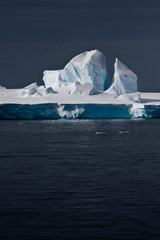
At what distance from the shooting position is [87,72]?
54.3 metres

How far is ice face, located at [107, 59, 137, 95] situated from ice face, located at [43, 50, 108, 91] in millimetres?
1263

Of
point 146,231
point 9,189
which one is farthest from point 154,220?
point 9,189

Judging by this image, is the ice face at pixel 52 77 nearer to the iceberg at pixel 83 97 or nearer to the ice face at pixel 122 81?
the iceberg at pixel 83 97

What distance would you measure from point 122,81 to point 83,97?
6.05 m

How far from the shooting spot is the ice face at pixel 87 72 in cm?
5397

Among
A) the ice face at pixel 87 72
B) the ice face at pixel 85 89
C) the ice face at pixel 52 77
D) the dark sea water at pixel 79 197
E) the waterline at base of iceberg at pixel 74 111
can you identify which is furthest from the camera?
the ice face at pixel 52 77

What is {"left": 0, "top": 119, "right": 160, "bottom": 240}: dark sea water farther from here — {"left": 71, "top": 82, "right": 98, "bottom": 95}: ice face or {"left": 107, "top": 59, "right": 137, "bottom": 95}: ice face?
{"left": 107, "top": 59, "right": 137, "bottom": 95}: ice face

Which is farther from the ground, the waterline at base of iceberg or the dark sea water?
the dark sea water

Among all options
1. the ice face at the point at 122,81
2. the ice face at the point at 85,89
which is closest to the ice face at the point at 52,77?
the ice face at the point at 85,89

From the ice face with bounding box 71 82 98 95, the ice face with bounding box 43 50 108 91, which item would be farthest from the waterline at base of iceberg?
the ice face with bounding box 43 50 108 91

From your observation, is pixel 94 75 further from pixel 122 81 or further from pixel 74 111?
pixel 74 111

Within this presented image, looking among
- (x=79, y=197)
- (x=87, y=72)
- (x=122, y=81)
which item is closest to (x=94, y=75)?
(x=87, y=72)

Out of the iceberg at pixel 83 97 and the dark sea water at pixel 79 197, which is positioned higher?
the dark sea water at pixel 79 197

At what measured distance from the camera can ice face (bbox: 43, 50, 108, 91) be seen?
53969 mm
